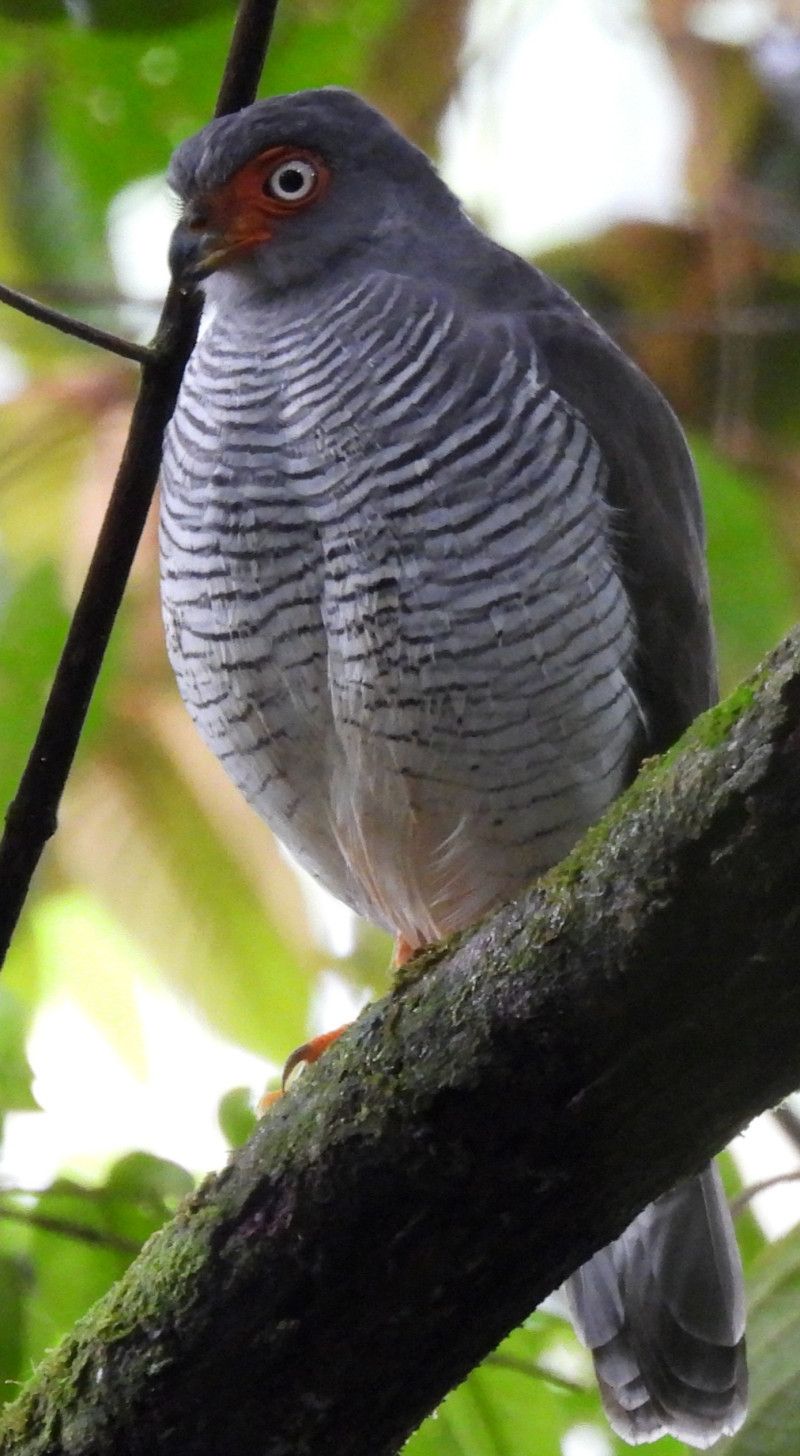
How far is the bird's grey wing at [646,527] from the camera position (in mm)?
2764

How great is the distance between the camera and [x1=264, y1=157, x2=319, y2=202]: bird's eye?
293cm

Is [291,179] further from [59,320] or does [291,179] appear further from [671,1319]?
[671,1319]

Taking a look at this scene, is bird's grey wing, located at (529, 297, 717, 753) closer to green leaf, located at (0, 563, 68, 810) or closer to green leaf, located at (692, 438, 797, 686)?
green leaf, located at (692, 438, 797, 686)

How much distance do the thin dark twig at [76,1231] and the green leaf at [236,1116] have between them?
0.64 ft

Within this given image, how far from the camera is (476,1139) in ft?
5.98

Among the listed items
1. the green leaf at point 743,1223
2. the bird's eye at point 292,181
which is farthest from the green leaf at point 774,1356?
the bird's eye at point 292,181

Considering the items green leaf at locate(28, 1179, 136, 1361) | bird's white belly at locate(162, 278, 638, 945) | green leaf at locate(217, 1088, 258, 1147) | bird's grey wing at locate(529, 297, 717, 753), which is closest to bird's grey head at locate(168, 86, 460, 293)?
bird's white belly at locate(162, 278, 638, 945)

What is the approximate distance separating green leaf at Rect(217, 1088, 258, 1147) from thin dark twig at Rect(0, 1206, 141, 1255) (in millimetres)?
196

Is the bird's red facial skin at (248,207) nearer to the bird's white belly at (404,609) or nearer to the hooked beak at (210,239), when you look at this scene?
the hooked beak at (210,239)

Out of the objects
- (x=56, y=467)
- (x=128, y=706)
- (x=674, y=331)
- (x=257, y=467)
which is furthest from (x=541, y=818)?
(x=674, y=331)

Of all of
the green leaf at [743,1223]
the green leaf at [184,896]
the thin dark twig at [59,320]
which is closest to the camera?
the thin dark twig at [59,320]

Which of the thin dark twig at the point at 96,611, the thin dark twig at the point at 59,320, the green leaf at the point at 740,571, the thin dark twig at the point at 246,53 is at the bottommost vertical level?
the thin dark twig at the point at 96,611

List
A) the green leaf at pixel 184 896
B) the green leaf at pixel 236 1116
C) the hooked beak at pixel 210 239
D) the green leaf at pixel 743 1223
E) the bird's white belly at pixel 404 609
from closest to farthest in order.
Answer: the bird's white belly at pixel 404 609 → the green leaf at pixel 236 1116 → the hooked beak at pixel 210 239 → the green leaf at pixel 743 1223 → the green leaf at pixel 184 896

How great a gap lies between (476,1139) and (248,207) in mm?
1660
